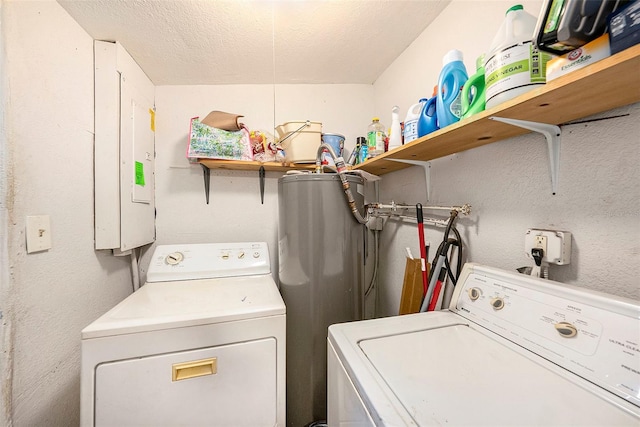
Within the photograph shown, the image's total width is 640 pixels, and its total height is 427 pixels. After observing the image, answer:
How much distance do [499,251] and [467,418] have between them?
671 mm

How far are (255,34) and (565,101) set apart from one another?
148 cm

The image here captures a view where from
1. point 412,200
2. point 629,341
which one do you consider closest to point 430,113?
point 412,200

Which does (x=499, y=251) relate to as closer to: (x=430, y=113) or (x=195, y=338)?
(x=430, y=113)

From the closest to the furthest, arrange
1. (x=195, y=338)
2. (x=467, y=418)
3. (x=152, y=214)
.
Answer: (x=467, y=418) < (x=195, y=338) < (x=152, y=214)

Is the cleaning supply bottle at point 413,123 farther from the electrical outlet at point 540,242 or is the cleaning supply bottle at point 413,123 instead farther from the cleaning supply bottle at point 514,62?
the electrical outlet at point 540,242

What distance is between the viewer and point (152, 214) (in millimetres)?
1769

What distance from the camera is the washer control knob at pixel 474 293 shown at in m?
0.85

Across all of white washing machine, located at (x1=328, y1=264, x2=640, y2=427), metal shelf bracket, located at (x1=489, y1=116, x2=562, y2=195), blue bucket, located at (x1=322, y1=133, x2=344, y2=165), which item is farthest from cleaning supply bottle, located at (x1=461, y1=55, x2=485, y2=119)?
blue bucket, located at (x1=322, y1=133, x2=344, y2=165)

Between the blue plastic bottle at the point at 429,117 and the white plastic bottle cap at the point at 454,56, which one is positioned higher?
the white plastic bottle cap at the point at 454,56

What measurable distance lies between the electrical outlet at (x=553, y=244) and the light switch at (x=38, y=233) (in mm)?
1846

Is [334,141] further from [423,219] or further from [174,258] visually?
[174,258]

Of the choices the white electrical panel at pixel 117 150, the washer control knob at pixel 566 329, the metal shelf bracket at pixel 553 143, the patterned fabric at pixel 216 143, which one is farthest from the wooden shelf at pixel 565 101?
the white electrical panel at pixel 117 150

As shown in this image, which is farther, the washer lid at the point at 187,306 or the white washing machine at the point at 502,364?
the washer lid at the point at 187,306

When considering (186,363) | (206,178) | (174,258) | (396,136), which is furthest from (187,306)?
(396,136)
